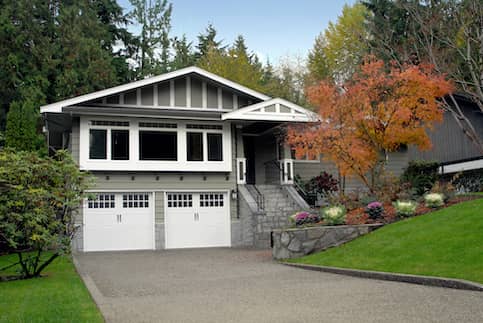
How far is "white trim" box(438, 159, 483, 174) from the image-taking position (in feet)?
75.5

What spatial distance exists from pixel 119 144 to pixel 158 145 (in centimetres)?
144

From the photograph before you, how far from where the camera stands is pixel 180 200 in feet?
68.2

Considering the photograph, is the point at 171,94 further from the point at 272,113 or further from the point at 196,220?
the point at 196,220

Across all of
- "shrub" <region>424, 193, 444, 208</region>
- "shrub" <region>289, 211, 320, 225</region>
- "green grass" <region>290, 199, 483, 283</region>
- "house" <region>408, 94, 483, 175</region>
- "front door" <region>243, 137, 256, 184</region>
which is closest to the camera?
"green grass" <region>290, 199, 483, 283</region>

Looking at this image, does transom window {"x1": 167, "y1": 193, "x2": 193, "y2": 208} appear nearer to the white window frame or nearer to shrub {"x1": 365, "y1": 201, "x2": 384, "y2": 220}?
the white window frame

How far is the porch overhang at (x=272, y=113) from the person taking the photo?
20.3 metres

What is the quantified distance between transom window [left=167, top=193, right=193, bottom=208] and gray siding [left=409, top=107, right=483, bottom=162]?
11.6 meters

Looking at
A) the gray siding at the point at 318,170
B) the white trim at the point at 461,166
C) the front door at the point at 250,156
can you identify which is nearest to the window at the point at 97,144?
the front door at the point at 250,156

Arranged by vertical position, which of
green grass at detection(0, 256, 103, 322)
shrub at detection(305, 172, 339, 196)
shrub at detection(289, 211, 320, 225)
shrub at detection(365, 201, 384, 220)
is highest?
shrub at detection(305, 172, 339, 196)

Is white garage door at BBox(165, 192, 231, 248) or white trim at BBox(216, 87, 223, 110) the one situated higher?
white trim at BBox(216, 87, 223, 110)

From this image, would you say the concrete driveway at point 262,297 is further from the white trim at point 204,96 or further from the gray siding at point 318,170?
the gray siding at point 318,170

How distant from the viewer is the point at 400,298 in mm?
8102

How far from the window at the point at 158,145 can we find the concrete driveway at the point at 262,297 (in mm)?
→ 7405

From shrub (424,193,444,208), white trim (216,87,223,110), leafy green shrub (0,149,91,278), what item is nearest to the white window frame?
white trim (216,87,223,110)
